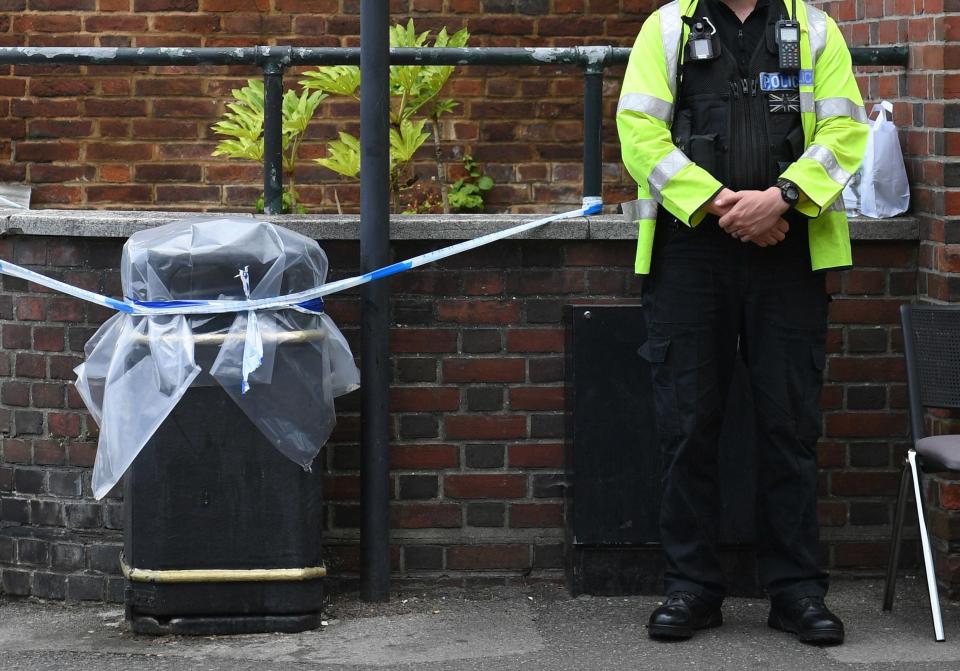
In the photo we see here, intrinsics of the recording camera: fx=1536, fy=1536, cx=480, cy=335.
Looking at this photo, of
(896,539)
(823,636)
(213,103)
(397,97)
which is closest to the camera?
(823,636)

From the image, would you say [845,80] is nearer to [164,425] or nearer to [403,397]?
[403,397]

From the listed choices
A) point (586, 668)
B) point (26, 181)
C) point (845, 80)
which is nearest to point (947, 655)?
point (586, 668)

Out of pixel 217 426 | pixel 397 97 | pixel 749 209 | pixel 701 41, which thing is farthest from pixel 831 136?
pixel 217 426

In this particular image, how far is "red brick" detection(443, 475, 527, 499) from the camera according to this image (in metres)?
5.21

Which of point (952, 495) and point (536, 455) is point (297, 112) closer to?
point (536, 455)

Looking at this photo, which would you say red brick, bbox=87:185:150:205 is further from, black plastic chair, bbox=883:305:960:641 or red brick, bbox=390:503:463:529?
black plastic chair, bbox=883:305:960:641

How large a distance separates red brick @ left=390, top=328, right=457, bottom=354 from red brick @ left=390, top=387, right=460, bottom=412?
133mm

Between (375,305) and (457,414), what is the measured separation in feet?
1.62

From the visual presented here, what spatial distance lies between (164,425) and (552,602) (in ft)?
4.70

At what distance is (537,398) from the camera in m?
5.20

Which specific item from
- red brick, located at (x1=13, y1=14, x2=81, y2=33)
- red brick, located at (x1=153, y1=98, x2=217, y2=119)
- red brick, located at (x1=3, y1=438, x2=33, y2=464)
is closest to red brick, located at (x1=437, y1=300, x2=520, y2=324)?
red brick, located at (x1=3, y1=438, x2=33, y2=464)

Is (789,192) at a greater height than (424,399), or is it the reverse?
(789,192)

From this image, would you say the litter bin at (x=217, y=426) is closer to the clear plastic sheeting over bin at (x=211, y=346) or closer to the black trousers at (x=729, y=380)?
the clear plastic sheeting over bin at (x=211, y=346)

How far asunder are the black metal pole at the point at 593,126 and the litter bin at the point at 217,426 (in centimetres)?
100
